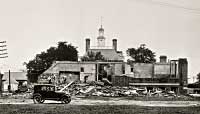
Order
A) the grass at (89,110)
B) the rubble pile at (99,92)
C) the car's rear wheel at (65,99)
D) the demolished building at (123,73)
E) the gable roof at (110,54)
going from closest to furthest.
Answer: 1. the grass at (89,110)
2. the car's rear wheel at (65,99)
3. the rubble pile at (99,92)
4. the demolished building at (123,73)
5. the gable roof at (110,54)

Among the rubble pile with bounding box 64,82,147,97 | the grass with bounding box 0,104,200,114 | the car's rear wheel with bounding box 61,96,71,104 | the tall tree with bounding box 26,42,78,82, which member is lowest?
the rubble pile with bounding box 64,82,147,97

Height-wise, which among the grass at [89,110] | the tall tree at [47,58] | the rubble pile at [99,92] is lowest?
the rubble pile at [99,92]

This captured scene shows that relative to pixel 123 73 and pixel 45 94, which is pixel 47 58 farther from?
pixel 45 94

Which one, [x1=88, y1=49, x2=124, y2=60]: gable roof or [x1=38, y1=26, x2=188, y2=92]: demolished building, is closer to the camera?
[x1=38, y1=26, x2=188, y2=92]: demolished building

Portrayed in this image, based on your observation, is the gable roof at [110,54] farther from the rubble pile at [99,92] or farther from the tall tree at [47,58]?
the rubble pile at [99,92]

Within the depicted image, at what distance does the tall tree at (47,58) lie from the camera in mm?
111481

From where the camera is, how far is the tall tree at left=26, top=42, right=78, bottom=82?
111 metres

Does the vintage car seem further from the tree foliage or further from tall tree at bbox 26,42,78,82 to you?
the tree foliage

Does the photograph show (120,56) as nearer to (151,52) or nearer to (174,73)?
(151,52)

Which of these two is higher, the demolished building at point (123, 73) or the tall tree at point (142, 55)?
the tall tree at point (142, 55)

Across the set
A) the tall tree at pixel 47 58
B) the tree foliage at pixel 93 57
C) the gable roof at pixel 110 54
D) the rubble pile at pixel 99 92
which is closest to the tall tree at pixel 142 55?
the gable roof at pixel 110 54

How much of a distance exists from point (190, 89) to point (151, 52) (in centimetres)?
4128

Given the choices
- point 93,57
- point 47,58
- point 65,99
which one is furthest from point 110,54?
point 65,99

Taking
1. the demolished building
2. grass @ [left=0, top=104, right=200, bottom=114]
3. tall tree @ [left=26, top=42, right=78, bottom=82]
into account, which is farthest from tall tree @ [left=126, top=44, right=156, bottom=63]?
grass @ [left=0, top=104, right=200, bottom=114]
